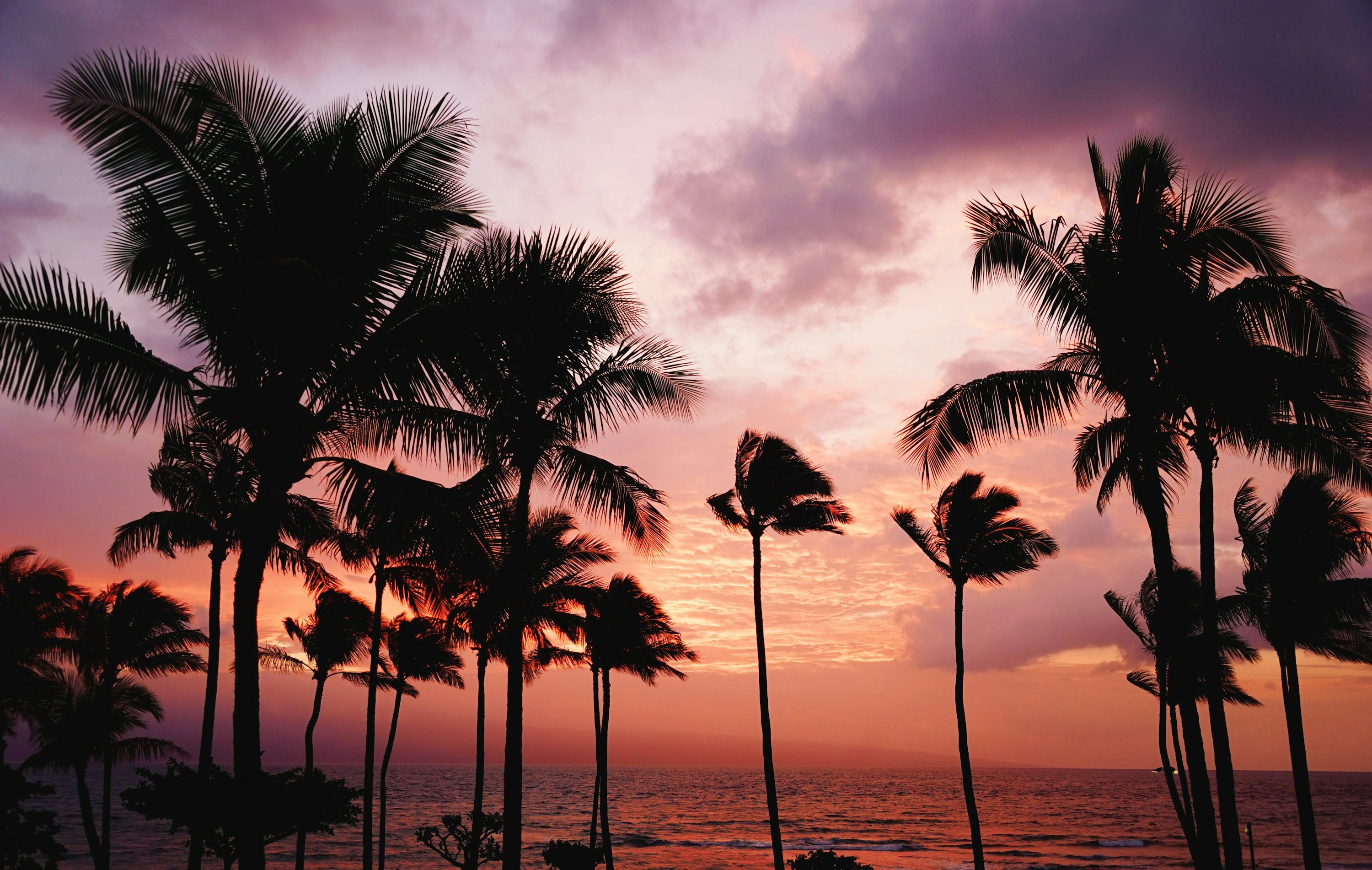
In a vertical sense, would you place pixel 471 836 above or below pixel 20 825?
below

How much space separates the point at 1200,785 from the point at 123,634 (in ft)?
98.1

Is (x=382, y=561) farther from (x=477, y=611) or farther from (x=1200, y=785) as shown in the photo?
(x=1200, y=785)

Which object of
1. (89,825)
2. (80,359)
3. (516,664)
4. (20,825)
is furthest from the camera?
(89,825)

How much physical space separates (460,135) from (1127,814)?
98.1 meters

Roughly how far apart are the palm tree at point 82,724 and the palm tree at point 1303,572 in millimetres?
31860

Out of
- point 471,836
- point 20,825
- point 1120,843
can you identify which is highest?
point 20,825

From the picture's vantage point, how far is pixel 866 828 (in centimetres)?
7344

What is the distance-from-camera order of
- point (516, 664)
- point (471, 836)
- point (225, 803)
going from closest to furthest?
point (516, 664)
point (225, 803)
point (471, 836)

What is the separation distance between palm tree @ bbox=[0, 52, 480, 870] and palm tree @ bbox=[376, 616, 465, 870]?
26011 millimetres

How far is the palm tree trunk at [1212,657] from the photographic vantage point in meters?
10.2

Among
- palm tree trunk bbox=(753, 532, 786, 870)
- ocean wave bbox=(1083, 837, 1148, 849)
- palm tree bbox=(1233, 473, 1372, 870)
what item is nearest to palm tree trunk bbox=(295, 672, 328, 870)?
palm tree trunk bbox=(753, 532, 786, 870)

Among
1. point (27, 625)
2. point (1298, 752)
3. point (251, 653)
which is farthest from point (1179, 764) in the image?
point (27, 625)

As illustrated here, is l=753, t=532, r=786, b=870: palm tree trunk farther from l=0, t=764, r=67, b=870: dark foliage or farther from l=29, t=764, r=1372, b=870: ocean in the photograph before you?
l=29, t=764, r=1372, b=870: ocean

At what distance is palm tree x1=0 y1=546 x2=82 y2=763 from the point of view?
2177 cm
